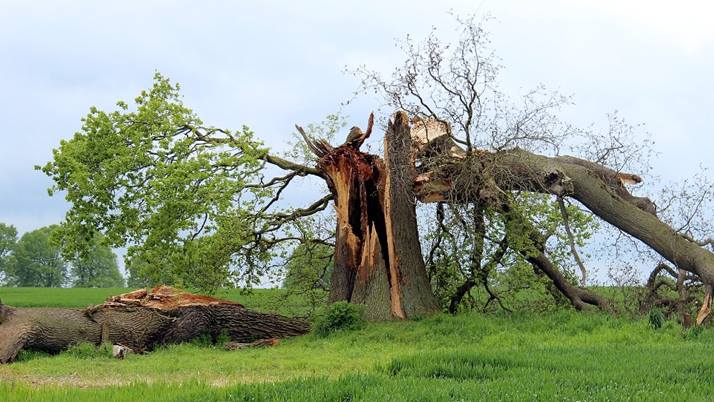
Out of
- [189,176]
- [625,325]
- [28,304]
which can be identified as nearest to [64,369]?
[189,176]

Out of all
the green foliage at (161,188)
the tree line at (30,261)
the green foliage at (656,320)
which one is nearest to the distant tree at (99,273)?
the tree line at (30,261)

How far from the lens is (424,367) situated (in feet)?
36.4

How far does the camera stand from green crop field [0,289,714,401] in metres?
9.15

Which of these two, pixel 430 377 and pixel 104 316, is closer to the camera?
pixel 430 377

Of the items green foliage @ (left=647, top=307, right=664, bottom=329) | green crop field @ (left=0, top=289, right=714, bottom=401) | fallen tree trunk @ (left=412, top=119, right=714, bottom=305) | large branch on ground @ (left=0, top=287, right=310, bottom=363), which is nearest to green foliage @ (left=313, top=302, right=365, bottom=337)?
green crop field @ (left=0, top=289, right=714, bottom=401)

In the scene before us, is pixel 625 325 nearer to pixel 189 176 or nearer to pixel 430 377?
pixel 430 377

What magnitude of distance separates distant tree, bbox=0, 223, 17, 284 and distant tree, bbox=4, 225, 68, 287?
0.63 metres

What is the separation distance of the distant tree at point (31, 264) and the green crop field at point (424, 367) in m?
62.4

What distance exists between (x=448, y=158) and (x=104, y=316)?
906 cm

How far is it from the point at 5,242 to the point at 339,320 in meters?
66.4

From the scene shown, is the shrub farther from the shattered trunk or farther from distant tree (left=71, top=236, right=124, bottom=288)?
distant tree (left=71, top=236, right=124, bottom=288)

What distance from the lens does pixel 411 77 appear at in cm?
1959

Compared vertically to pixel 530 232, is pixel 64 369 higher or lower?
lower

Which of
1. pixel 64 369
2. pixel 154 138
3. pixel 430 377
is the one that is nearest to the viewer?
pixel 430 377
